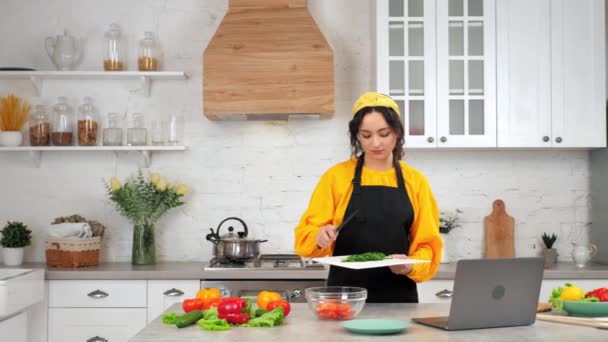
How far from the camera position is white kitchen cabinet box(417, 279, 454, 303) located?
4410mm

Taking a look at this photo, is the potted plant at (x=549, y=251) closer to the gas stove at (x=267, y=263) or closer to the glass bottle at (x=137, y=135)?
the gas stove at (x=267, y=263)

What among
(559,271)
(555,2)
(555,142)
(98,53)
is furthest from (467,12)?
(98,53)

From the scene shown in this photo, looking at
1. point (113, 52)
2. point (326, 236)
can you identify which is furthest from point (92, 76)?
point (326, 236)

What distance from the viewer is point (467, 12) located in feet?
15.4

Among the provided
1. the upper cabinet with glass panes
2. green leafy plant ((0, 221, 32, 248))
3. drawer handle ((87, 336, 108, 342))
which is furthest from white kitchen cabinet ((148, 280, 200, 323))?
the upper cabinet with glass panes

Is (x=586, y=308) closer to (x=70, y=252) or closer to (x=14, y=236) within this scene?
(x=70, y=252)

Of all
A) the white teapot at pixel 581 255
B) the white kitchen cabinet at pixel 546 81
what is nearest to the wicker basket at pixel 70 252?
the white kitchen cabinet at pixel 546 81

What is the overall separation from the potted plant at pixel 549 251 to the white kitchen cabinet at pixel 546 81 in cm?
62

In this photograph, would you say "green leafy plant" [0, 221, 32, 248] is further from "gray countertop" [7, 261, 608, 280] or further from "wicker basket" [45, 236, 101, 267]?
"gray countertop" [7, 261, 608, 280]

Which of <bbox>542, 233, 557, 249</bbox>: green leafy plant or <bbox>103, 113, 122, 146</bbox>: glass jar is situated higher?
<bbox>103, 113, 122, 146</bbox>: glass jar

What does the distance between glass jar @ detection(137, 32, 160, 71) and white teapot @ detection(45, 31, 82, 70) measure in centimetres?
40

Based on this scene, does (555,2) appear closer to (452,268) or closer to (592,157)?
(592,157)

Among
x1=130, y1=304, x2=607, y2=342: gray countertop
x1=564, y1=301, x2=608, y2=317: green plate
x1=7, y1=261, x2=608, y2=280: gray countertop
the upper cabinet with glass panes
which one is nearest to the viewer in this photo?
x1=130, y1=304, x2=607, y2=342: gray countertop

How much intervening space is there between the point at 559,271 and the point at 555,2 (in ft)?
5.05
